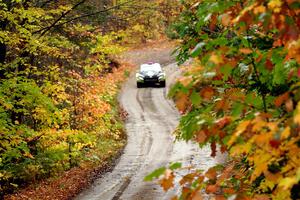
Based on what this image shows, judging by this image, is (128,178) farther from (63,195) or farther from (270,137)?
(270,137)

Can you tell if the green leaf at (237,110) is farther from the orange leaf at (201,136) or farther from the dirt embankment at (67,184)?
the dirt embankment at (67,184)

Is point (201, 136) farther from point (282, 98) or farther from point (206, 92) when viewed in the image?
point (282, 98)

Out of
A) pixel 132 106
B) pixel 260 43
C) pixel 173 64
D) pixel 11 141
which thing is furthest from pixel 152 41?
pixel 260 43

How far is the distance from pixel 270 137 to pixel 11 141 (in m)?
9.03

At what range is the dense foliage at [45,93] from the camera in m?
11.2

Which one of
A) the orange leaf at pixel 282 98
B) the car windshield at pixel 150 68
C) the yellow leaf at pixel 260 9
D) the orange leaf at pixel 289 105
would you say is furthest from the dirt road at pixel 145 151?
the yellow leaf at pixel 260 9

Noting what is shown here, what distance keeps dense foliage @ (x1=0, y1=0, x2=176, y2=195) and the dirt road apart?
4.62 ft

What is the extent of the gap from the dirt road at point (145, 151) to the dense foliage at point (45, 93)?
4.62 ft

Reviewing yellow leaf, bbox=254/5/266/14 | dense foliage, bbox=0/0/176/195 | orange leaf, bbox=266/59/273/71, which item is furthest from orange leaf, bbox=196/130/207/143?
dense foliage, bbox=0/0/176/195

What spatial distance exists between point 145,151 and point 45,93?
969 centimetres

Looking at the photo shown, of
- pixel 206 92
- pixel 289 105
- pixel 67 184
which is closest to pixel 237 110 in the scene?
pixel 206 92

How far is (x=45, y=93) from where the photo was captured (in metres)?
12.6

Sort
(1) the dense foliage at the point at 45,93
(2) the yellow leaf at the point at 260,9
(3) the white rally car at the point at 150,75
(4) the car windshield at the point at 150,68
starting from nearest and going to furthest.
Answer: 1. (2) the yellow leaf at the point at 260,9
2. (1) the dense foliage at the point at 45,93
3. (4) the car windshield at the point at 150,68
4. (3) the white rally car at the point at 150,75

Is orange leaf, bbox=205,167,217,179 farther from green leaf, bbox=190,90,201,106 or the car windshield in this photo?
the car windshield
